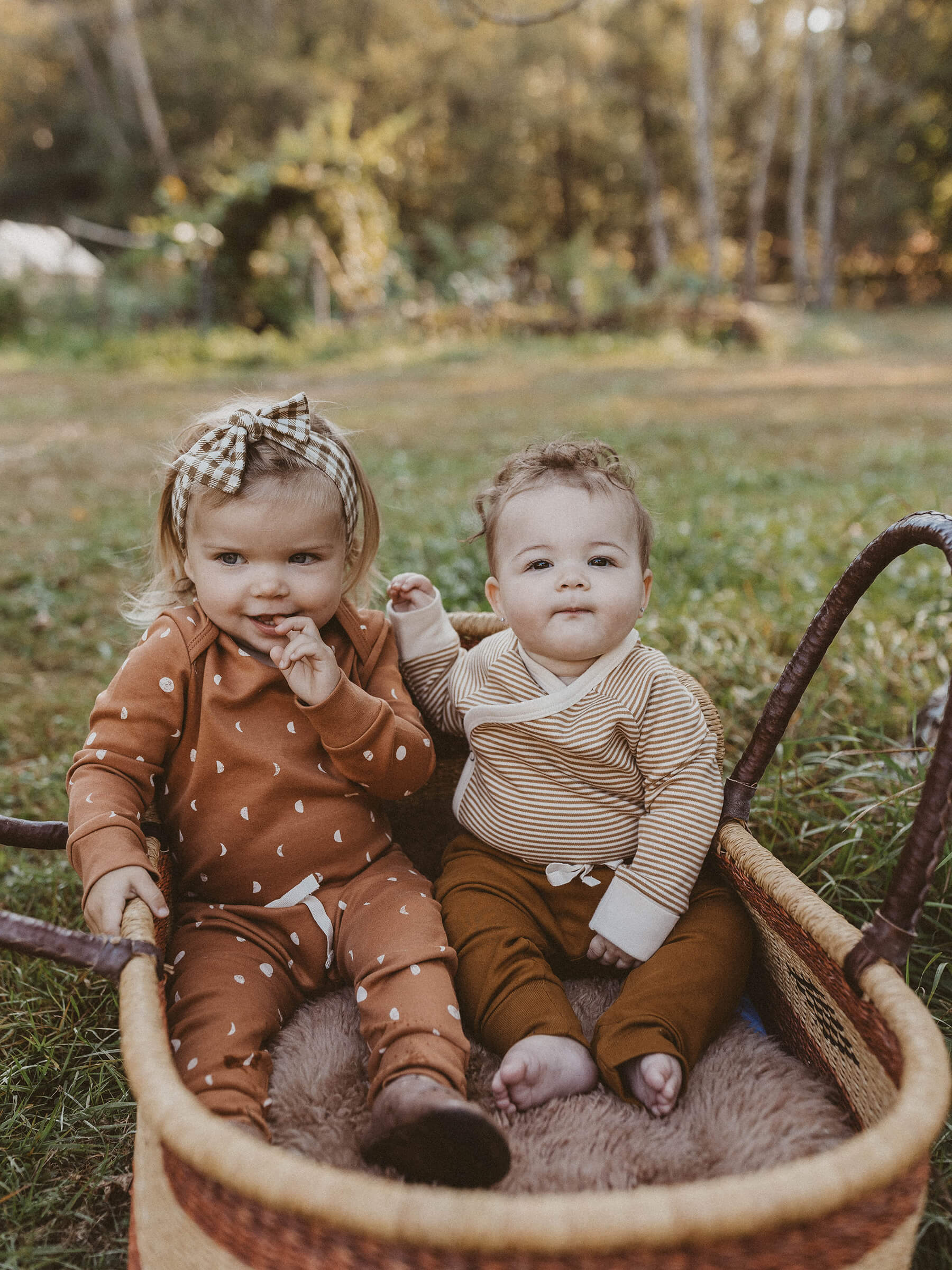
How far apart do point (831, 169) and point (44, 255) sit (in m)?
15.6

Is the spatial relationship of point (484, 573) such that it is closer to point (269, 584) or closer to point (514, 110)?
point (269, 584)

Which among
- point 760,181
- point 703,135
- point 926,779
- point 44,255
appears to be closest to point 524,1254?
point 926,779

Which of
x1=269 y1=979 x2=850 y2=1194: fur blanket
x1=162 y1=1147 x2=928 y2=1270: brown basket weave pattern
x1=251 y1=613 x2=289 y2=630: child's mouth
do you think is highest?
x1=251 y1=613 x2=289 y2=630: child's mouth

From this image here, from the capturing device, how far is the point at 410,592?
2.03 metres

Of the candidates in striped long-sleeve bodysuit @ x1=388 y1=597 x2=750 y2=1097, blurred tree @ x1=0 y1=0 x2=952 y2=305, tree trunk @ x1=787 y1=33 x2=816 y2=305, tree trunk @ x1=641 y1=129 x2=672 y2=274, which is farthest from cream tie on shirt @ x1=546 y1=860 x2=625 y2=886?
blurred tree @ x1=0 y1=0 x2=952 y2=305

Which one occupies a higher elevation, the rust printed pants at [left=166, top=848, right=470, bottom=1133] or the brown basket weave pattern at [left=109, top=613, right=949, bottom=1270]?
the brown basket weave pattern at [left=109, top=613, right=949, bottom=1270]

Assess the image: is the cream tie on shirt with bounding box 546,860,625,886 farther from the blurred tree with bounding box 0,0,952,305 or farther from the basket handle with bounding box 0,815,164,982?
the blurred tree with bounding box 0,0,952,305

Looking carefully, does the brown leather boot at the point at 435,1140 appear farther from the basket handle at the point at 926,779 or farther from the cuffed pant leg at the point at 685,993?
the basket handle at the point at 926,779

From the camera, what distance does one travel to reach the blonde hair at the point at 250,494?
1659 mm

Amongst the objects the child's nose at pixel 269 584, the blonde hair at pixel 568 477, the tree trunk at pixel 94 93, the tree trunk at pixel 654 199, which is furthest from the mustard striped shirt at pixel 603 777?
the tree trunk at pixel 94 93

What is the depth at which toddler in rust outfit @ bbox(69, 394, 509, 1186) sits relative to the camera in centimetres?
155

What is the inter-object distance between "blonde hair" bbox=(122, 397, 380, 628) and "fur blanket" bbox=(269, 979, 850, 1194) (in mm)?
862

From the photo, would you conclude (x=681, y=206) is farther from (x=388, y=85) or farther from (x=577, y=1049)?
(x=577, y=1049)

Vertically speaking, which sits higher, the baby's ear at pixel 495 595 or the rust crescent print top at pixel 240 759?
the baby's ear at pixel 495 595
